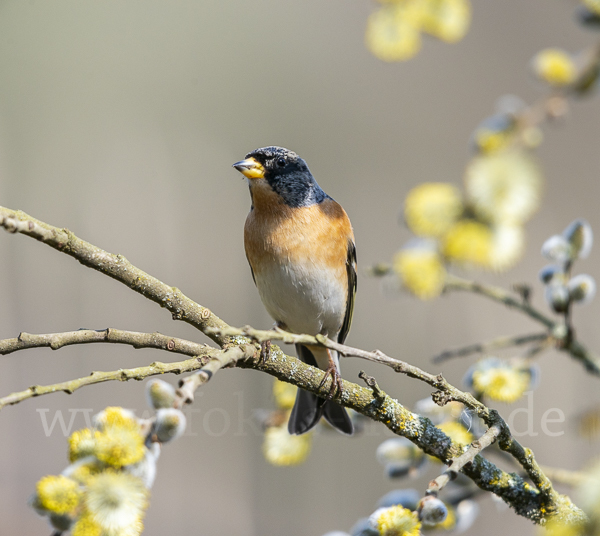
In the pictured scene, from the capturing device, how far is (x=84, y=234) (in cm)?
492

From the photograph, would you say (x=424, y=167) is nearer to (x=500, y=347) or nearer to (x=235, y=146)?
(x=235, y=146)

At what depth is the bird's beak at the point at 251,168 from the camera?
229 cm

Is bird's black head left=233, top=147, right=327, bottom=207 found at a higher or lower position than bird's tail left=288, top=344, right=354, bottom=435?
higher

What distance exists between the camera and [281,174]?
2.39 metres

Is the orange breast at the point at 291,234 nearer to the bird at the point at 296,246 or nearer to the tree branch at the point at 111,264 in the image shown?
the bird at the point at 296,246

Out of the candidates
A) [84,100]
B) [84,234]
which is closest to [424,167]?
[84,234]

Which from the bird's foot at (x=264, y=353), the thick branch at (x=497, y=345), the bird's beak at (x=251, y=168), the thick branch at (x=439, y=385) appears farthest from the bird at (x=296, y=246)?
the thick branch at (x=439, y=385)

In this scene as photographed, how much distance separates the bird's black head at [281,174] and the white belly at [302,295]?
293mm

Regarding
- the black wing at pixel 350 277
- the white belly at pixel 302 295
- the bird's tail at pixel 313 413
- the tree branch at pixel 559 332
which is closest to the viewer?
the tree branch at pixel 559 332

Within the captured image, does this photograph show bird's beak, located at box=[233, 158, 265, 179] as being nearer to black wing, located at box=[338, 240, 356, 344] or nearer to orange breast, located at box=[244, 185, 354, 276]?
orange breast, located at box=[244, 185, 354, 276]

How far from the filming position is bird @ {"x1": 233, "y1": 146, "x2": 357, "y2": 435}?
2.27 metres

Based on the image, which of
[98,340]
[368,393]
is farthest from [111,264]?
[368,393]

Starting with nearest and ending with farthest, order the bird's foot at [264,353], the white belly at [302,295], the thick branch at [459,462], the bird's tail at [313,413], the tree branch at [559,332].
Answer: the thick branch at [459,462], the bird's foot at [264,353], the tree branch at [559,332], the bird's tail at [313,413], the white belly at [302,295]

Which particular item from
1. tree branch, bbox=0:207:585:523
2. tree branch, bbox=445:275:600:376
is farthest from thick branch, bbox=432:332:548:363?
tree branch, bbox=0:207:585:523
